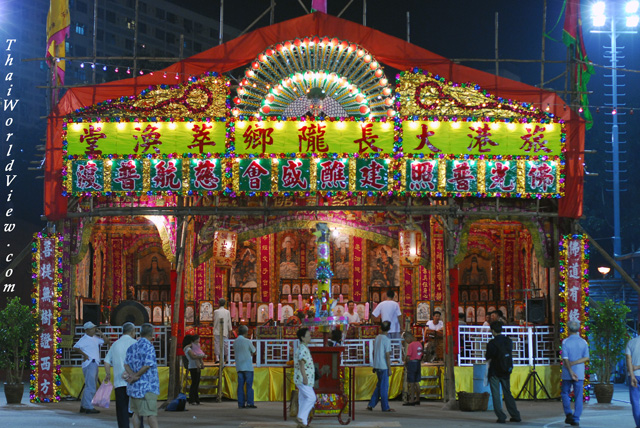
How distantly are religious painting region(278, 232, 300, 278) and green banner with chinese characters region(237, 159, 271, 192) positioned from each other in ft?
20.8

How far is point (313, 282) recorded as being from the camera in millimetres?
24047

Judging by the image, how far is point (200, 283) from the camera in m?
23.1

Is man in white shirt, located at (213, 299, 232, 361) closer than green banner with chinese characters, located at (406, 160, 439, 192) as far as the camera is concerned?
No

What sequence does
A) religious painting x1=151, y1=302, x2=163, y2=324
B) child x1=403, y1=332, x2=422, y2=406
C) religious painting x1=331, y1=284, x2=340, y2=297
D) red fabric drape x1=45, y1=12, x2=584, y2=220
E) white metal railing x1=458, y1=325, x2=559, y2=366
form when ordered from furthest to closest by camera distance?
religious painting x1=331, y1=284, x2=340, y2=297 → religious painting x1=151, y1=302, x2=163, y2=324 → red fabric drape x1=45, y1=12, x2=584, y2=220 → white metal railing x1=458, y1=325, x2=559, y2=366 → child x1=403, y1=332, x2=422, y2=406

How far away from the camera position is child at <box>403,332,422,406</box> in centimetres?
1678

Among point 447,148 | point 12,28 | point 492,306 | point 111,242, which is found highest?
point 12,28

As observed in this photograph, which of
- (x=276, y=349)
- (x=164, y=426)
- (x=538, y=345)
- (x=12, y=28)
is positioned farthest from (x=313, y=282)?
(x=12, y=28)

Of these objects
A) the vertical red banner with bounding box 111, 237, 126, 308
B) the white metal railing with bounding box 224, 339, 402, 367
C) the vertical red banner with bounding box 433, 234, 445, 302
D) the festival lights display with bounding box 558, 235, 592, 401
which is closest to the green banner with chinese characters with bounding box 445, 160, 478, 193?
the festival lights display with bounding box 558, 235, 592, 401

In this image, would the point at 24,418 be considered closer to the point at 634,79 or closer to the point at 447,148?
the point at 447,148

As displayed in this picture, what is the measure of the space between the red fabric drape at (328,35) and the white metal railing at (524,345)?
103 inches

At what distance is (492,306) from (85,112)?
37.5 feet

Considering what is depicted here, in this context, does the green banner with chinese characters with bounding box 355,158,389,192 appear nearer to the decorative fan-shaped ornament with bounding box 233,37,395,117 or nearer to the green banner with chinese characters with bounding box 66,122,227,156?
the decorative fan-shaped ornament with bounding box 233,37,395,117

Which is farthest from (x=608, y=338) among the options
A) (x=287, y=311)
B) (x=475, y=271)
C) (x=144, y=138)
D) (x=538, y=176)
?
(x=144, y=138)

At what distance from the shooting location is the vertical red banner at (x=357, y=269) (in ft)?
78.4
